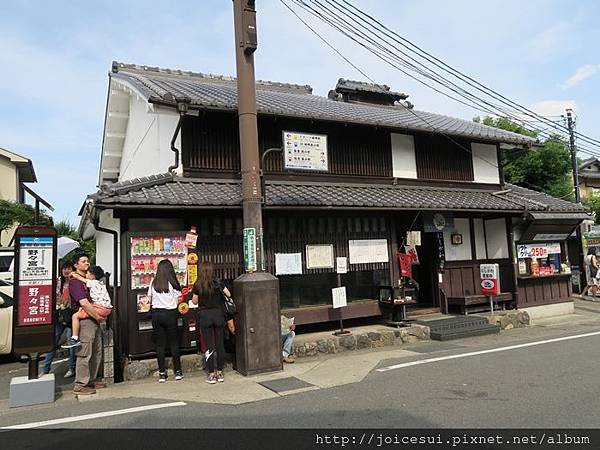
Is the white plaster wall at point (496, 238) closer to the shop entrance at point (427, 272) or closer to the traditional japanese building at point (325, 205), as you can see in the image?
the traditional japanese building at point (325, 205)

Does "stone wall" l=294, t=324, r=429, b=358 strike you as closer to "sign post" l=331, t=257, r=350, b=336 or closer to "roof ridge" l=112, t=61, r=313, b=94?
A: "sign post" l=331, t=257, r=350, b=336

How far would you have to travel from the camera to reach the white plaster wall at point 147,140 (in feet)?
34.9

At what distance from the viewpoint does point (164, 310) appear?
7242mm

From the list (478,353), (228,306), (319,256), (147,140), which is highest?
(147,140)

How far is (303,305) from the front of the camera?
408 inches

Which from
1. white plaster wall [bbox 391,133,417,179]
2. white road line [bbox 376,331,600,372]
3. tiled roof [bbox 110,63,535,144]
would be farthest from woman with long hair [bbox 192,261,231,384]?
white plaster wall [bbox 391,133,417,179]

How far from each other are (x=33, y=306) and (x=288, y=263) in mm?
4811

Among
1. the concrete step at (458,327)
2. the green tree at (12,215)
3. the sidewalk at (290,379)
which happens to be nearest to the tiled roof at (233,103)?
the concrete step at (458,327)

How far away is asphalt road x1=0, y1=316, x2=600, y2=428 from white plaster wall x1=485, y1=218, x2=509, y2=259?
583 cm

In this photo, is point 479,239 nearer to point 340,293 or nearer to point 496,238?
point 496,238

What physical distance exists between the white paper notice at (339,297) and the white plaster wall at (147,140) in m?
4.58

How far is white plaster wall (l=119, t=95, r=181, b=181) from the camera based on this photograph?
1062cm

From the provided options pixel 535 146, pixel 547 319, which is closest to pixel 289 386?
pixel 547 319

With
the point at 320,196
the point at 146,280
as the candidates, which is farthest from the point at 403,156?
the point at 146,280
